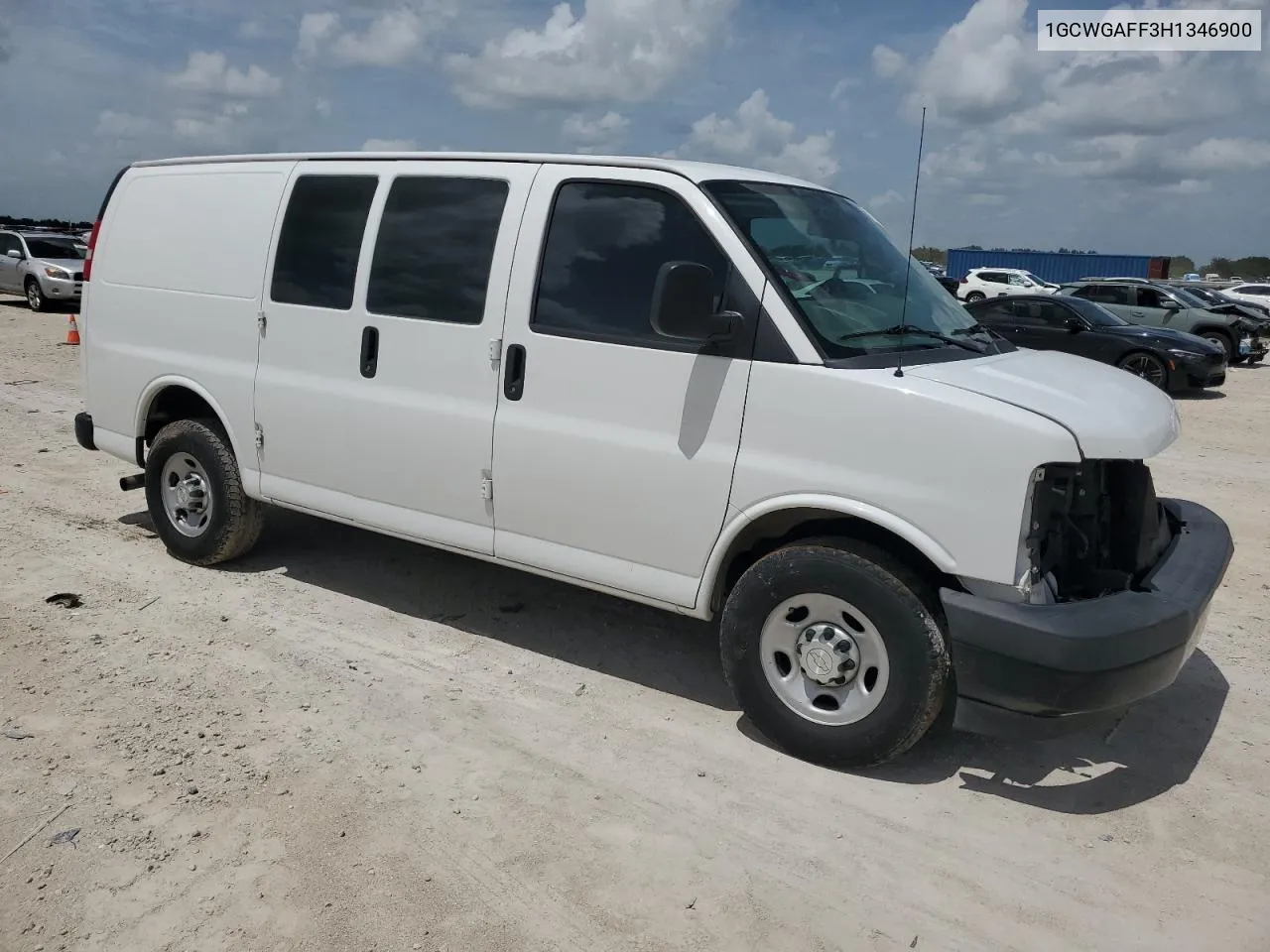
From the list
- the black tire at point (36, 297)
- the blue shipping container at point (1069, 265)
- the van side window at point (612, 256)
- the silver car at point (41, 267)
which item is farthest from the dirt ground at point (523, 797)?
the blue shipping container at point (1069, 265)

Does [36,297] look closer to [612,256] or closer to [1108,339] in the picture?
[1108,339]

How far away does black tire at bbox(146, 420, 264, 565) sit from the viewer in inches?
226

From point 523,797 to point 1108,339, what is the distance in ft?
46.6

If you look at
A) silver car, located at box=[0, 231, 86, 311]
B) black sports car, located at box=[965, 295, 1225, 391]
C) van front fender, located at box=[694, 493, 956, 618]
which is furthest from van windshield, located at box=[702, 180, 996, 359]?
silver car, located at box=[0, 231, 86, 311]

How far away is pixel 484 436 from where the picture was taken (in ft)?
15.2

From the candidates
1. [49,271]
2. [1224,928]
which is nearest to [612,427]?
[1224,928]

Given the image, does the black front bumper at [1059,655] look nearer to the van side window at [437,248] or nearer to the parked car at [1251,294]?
the van side window at [437,248]

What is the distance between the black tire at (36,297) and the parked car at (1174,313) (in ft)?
67.4

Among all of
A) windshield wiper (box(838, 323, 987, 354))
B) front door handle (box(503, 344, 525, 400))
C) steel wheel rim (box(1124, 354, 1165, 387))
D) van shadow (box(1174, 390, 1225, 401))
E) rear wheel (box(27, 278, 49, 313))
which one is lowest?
van shadow (box(1174, 390, 1225, 401))

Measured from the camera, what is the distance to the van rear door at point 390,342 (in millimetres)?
4668

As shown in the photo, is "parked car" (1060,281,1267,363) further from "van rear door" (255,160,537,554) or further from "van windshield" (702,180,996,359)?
"van rear door" (255,160,537,554)

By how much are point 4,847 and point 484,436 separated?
2.31 m

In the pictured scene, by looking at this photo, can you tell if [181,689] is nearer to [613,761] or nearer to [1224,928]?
[613,761]

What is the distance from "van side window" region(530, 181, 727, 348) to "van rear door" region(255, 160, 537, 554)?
0.24 m
